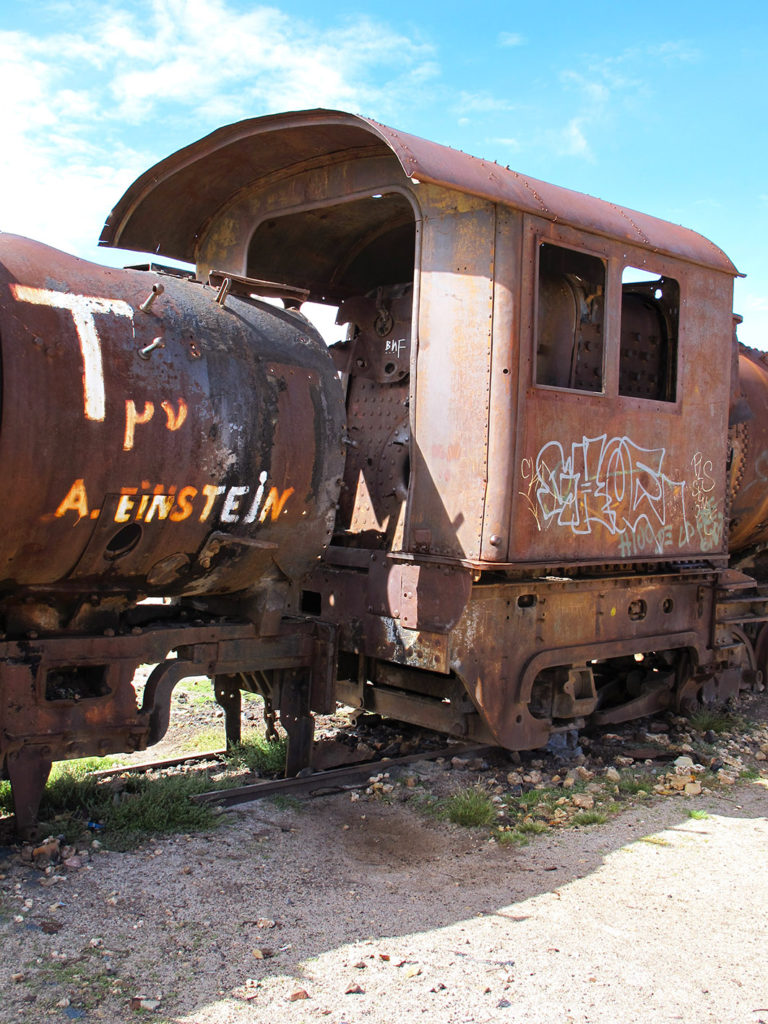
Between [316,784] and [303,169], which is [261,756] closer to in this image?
[316,784]

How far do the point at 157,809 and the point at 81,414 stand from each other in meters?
2.03

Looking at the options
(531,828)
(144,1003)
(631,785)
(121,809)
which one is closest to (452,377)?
(531,828)

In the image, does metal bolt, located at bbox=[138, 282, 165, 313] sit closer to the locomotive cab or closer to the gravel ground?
the locomotive cab

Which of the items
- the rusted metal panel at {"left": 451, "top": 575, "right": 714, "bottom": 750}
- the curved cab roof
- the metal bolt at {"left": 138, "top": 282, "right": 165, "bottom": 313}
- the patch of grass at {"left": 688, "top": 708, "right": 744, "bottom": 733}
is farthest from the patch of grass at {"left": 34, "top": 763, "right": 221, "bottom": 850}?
the patch of grass at {"left": 688, "top": 708, "right": 744, "bottom": 733}

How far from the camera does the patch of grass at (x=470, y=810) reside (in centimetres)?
497

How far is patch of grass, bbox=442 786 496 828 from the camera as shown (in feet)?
16.3

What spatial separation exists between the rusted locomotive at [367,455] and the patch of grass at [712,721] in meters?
0.20

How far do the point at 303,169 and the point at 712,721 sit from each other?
4.88 m

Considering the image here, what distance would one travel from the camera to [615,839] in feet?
16.0

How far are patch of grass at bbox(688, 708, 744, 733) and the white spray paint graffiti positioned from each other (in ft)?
4.76

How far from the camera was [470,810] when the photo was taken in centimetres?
499

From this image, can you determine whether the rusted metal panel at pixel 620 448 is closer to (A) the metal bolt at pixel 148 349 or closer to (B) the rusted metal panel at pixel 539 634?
(B) the rusted metal panel at pixel 539 634

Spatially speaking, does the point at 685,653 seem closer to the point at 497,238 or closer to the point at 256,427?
the point at 497,238

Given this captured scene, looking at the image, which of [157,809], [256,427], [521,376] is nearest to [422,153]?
[521,376]
